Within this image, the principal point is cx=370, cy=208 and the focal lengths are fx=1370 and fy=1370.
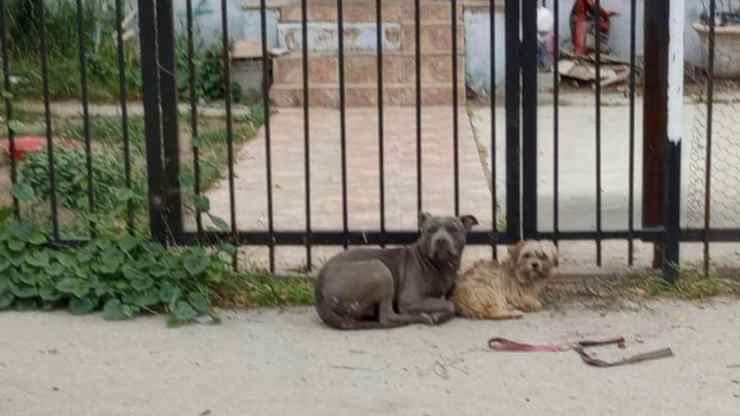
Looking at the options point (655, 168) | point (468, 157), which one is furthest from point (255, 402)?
point (468, 157)

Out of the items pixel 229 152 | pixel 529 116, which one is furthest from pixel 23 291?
pixel 529 116

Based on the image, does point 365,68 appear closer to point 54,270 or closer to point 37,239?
point 37,239

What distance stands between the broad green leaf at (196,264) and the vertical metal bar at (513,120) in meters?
1.46

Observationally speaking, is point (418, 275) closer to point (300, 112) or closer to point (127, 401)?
point (127, 401)

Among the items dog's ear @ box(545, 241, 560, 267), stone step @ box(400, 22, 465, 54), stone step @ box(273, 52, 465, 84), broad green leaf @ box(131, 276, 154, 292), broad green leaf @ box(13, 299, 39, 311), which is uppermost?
stone step @ box(400, 22, 465, 54)

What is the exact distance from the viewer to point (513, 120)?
21.4 ft

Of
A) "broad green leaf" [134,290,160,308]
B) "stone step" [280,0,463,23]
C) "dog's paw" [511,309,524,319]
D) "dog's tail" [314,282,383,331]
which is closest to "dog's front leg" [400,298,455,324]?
"dog's tail" [314,282,383,331]

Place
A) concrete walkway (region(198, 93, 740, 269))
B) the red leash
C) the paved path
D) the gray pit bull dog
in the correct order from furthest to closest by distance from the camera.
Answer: the paved path
concrete walkway (region(198, 93, 740, 269))
the gray pit bull dog
the red leash

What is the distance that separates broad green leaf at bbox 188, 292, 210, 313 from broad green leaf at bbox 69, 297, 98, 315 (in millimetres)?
455

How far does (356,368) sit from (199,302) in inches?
42.1

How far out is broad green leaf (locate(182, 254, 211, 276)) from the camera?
252 inches

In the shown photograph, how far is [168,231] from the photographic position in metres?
6.62

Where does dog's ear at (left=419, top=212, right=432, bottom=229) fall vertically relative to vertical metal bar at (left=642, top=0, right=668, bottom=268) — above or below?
below

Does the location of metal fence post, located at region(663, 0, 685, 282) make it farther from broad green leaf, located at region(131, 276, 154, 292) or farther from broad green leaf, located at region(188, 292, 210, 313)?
broad green leaf, located at region(131, 276, 154, 292)
